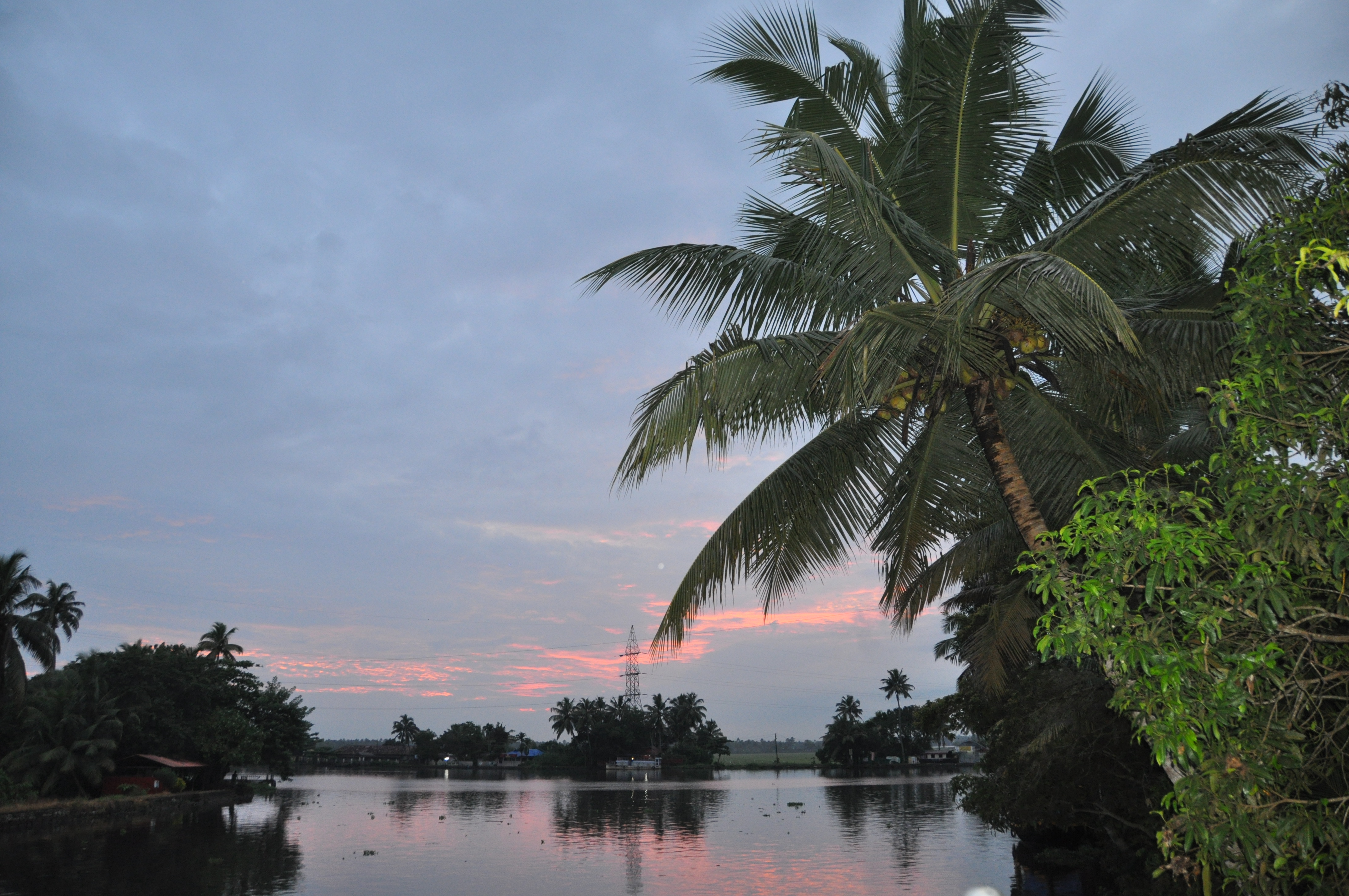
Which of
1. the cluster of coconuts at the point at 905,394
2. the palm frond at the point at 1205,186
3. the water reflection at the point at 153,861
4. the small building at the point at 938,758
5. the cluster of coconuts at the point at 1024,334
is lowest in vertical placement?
the small building at the point at 938,758

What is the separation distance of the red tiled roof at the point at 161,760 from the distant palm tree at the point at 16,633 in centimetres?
811

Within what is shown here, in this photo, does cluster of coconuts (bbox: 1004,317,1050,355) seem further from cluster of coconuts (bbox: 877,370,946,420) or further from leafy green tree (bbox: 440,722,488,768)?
leafy green tree (bbox: 440,722,488,768)

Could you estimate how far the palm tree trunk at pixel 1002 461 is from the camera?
7188 millimetres

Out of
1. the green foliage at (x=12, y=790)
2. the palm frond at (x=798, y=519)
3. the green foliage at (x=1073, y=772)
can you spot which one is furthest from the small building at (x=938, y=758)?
the palm frond at (x=798, y=519)

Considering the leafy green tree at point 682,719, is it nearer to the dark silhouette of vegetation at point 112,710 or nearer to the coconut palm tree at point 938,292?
the dark silhouette of vegetation at point 112,710

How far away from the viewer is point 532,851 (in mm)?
34406

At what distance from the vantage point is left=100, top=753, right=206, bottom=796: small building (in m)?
45.1

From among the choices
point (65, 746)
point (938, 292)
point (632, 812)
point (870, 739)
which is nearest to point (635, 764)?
point (870, 739)

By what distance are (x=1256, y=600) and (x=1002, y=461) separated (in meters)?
4.06

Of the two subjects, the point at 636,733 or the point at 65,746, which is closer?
the point at 65,746

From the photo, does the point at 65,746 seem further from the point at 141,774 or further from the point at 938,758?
the point at 938,758

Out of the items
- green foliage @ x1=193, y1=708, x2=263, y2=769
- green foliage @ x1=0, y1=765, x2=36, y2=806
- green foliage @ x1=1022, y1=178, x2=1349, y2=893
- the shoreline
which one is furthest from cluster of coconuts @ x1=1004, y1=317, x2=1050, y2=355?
green foliage @ x1=193, y1=708, x2=263, y2=769

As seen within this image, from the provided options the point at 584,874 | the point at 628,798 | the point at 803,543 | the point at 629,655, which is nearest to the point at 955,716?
the point at 584,874

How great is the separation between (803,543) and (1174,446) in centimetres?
673
